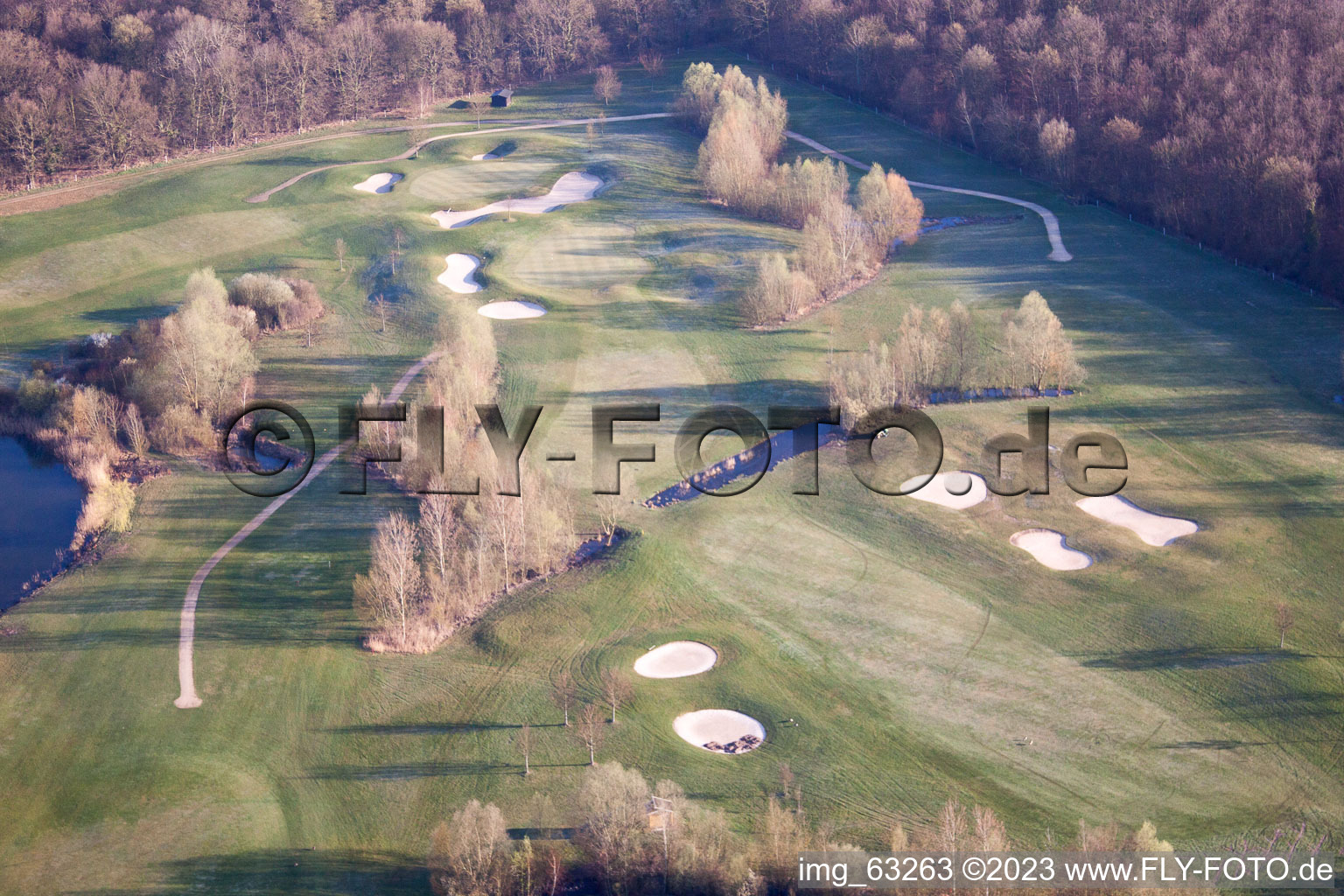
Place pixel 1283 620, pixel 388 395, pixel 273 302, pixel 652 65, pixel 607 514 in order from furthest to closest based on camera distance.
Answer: pixel 652 65
pixel 273 302
pixel 388 395
pixel 607 514
pixel 1283 620

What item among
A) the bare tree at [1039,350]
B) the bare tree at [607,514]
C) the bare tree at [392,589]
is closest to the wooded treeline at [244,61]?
the bare tree at [392,589]

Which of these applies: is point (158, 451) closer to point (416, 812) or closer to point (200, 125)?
point (416, 812)

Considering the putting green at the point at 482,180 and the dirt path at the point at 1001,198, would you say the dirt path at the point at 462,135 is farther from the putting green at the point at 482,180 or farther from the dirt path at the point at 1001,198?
the dirt path at the point at 1001,198

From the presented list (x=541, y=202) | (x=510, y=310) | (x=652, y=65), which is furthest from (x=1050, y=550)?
(x=652, y=65)

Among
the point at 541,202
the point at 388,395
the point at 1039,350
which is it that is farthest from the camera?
the point at 541,202

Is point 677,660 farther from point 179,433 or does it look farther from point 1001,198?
point 1001,198

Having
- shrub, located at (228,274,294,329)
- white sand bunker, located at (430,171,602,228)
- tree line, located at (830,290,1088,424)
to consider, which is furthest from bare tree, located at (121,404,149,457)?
tree line, located at (830,290,1088,424)

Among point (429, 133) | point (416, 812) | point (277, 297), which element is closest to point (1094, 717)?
point (416, 812)

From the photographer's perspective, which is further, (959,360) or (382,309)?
(382,309)
